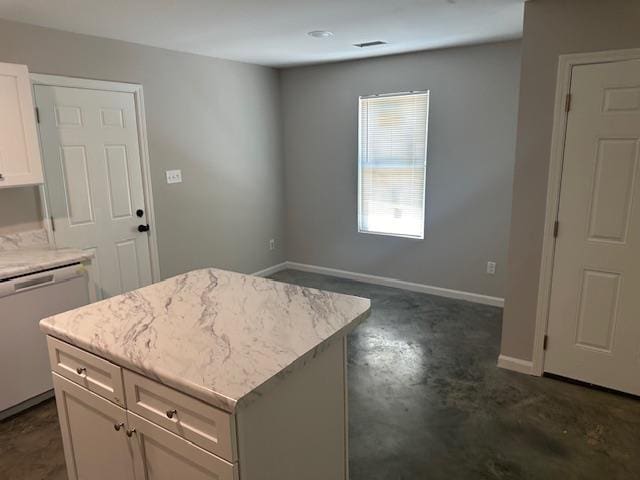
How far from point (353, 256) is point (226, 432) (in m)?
4.13

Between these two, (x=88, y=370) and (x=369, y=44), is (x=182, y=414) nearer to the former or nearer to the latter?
(x=88, y=370)

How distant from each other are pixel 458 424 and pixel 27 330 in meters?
2.66

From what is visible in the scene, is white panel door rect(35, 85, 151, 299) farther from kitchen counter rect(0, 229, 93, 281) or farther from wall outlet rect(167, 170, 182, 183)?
wall outlet rect(167, 170, 182, 183)

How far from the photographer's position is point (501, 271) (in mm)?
4297

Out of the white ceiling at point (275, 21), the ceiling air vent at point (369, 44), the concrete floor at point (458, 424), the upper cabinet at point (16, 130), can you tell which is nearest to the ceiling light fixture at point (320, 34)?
the white ceiling at point (275, 21)

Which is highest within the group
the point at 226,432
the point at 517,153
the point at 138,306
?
the point at 517,153

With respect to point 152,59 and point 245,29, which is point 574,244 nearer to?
point 245,29

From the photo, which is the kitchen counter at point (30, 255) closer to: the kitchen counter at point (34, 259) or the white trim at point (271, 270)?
the kitchen counter at point (34, 259)

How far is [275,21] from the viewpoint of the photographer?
3115mm

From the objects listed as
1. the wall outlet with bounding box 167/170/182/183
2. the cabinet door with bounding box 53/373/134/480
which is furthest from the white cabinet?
the wall outlet with bounding box 167/170/182/183

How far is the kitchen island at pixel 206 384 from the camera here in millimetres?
1273

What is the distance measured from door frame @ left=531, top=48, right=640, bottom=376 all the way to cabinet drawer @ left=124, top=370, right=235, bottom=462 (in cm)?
248

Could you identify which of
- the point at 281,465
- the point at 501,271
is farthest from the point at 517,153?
the point at 281,465

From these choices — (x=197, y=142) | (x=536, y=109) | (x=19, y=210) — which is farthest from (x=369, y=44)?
(x=19, y=210)
